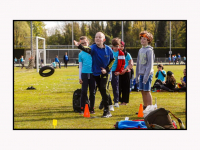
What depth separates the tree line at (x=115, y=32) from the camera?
49750 millimetres

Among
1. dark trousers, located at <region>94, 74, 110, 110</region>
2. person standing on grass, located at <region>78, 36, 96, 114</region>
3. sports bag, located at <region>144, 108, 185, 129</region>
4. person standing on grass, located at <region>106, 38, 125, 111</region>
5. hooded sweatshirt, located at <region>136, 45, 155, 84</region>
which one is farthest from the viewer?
person standing on grass, located at <region>106, 38, 125, 111</region>

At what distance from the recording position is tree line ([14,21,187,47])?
49.8m

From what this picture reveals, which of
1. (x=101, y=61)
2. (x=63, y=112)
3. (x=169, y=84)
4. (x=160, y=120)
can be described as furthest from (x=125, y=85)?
(x=169, y=84)

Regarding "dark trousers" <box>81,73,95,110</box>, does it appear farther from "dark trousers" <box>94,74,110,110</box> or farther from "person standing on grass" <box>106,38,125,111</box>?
"person standing on grass" <box>106,38,125,111</box>

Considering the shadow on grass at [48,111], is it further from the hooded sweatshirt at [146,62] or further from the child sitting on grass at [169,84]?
the child sitting on grass at [169,84]

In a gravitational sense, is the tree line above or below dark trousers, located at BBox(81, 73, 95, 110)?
above

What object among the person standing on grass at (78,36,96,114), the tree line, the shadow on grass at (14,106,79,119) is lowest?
the shadow on grass at (14,106,79,119)

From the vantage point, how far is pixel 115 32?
4825cm

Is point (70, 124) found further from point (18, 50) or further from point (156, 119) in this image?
point (18, 50)

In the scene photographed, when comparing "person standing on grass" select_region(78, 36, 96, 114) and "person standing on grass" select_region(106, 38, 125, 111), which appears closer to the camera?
"person standing on grass" select_region(78, 36, 96, 114)

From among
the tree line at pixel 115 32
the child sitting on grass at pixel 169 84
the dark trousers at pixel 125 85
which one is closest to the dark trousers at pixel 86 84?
the dark trousers at pixel 125 85

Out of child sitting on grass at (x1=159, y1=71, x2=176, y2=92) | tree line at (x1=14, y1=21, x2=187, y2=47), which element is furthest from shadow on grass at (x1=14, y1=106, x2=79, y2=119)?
tree line at (x1=14, y1=21, x2=187, y2=47)

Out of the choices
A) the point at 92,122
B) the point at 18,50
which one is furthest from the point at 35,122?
the point at 18,50

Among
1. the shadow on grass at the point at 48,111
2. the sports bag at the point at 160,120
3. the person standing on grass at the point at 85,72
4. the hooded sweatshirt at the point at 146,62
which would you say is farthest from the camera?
the shadow on grass at the point at 48,111
